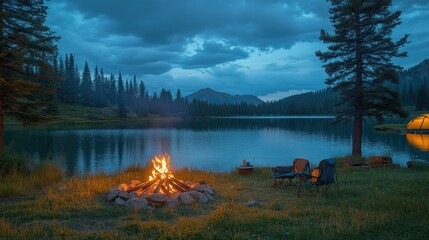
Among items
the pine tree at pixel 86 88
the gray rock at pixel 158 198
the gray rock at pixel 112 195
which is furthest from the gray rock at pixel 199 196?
the pine tree at pixel 86 88

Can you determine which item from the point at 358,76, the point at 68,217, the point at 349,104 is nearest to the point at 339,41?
the point at 358,76

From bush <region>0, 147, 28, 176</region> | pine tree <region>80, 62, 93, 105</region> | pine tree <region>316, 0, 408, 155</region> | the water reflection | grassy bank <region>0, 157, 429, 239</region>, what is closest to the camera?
grassy bank <region>0, 157, 429, 239</region>

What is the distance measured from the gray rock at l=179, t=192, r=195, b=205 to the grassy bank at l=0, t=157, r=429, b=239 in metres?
0.36

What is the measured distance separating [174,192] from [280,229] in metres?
4.44

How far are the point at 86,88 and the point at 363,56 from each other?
363ft

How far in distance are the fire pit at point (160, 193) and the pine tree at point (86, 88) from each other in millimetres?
108790

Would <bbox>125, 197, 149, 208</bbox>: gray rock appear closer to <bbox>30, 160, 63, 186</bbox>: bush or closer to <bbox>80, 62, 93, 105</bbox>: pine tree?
<bbox>30, 160, 63, 186</bbox>: bush

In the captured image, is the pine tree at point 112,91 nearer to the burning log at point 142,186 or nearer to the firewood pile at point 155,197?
the burning log at point 142,186

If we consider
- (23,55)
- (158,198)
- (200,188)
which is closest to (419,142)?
(200,188)

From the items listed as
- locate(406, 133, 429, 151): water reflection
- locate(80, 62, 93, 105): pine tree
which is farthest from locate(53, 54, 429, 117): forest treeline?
locate(406, 133, 429, 151): water reflection

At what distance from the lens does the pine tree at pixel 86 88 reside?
373 ft

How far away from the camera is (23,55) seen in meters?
14.5

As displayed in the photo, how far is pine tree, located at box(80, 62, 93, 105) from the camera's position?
114m

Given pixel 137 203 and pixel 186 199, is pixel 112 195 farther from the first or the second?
pixel 186 199
